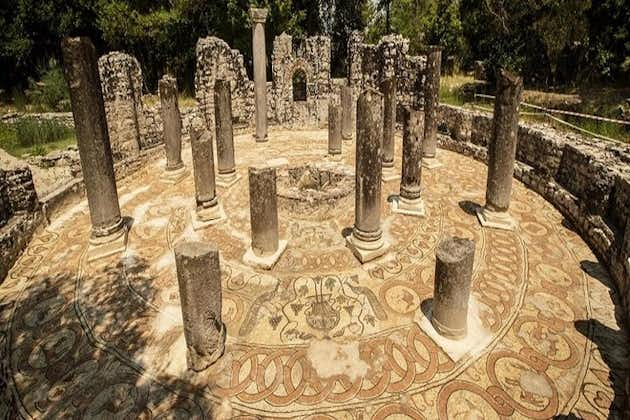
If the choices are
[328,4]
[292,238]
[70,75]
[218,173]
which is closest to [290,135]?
[218,173]

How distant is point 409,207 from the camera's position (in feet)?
30.6

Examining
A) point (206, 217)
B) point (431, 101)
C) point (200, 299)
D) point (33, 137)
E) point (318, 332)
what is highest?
point (431, 101)

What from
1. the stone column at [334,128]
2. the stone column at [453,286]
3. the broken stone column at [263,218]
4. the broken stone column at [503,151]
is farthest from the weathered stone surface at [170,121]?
the stone column at [453,286]

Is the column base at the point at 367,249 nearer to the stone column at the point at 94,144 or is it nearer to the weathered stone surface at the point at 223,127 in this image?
the stone column at the point at 94,144

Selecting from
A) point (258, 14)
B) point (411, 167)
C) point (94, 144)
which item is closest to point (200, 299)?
point (94, 144)

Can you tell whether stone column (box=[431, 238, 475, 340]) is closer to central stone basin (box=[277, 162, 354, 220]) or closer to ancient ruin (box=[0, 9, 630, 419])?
ancient ruin (box=[0, 9, 630, 419])

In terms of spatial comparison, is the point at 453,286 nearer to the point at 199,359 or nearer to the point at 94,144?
the point at 199,359

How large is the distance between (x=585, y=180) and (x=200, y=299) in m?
9.01

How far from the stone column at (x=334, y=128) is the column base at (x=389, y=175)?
2.63m

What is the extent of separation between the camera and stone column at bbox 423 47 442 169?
39.3 ft

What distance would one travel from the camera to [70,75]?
678 cm

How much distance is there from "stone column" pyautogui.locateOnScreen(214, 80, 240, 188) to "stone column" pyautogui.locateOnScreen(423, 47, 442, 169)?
20.0 feet

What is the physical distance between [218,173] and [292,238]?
4.40m

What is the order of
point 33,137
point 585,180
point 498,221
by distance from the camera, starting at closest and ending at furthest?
1. point 498,221
2. point 585,180
3. point 33,137
